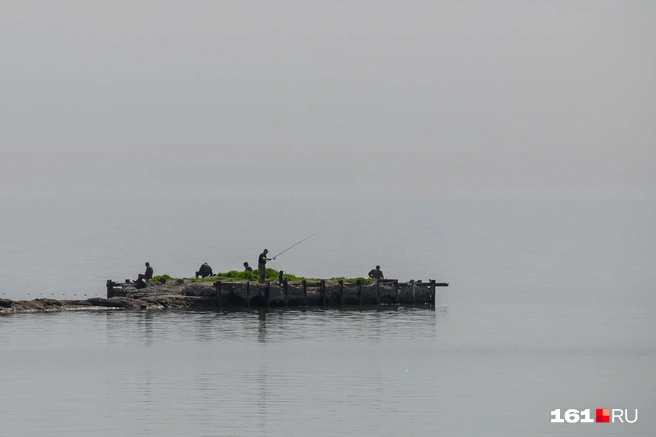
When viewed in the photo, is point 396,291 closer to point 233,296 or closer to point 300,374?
point 233,296

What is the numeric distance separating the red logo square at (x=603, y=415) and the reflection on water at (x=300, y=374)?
A: 46.8 inches

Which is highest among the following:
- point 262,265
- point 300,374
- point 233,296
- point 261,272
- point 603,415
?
point 262,265

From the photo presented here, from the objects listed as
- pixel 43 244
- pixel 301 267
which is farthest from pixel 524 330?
pixel 43 244

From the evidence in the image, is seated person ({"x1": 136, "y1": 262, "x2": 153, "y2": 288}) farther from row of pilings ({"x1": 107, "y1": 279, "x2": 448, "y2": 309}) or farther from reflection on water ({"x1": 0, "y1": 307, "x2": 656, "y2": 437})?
reflection on water ({"x1": 0, "y1": 307, "x2": 656, "y2": 437})

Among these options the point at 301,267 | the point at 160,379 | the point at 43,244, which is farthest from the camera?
the point at 43,244

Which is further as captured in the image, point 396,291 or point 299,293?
point 396,291

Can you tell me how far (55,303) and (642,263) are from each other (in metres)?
87.3

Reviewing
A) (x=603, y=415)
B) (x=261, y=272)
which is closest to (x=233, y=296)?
(x=261, y=272)

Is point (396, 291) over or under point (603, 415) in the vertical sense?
over

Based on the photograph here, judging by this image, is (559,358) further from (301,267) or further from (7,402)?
(301,267)

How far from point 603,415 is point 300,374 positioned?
44.1ft

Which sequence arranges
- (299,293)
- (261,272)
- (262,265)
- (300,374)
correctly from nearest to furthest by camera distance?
1. (300,374)
2. (262,265)
3. (261,272)
4. (299,293)

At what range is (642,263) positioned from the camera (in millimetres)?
138125

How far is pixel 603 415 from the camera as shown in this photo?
148ft
